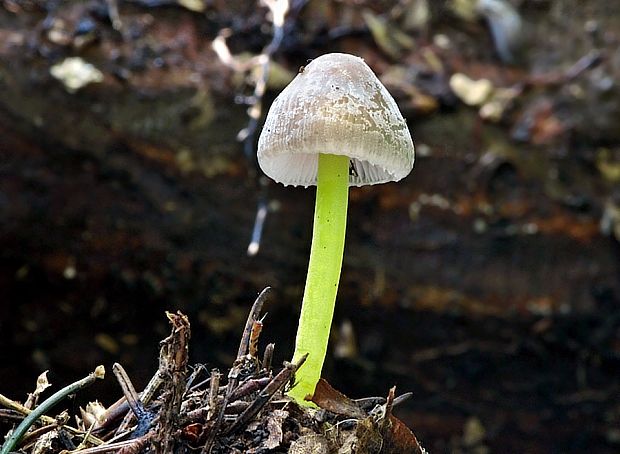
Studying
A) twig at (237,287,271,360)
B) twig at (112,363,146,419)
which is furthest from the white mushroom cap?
twig at (112,363,146,419)

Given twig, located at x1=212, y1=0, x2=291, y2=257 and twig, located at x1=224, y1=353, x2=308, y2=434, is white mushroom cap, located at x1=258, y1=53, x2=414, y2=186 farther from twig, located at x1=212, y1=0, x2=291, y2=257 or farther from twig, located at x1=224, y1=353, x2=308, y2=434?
twig, located at x1=212, y1=0, x2=291, y2=257

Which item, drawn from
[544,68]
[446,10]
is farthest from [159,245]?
[544,68]

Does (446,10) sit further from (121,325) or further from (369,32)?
(121,325)

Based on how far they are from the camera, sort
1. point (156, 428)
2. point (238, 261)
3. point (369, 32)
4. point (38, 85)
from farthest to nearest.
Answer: point (369, 32)
point (238, 261)
point (38, 85)
point (156, 428)

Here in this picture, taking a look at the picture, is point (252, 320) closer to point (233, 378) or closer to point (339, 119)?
point (233, 378)

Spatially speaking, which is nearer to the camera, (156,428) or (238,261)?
A: (156,428)

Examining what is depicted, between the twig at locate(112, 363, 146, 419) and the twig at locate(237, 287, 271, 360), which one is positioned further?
the twig at locate(237, 287, 271, 360)

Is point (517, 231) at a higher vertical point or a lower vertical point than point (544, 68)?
lower
